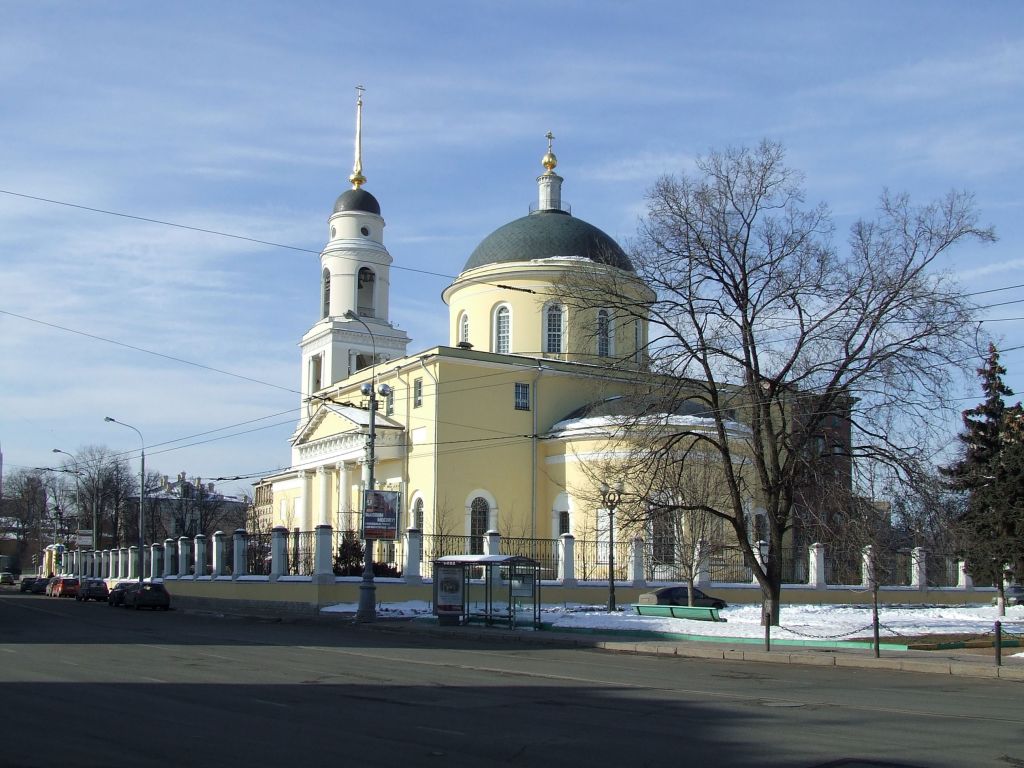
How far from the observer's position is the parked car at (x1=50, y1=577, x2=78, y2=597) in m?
62.9

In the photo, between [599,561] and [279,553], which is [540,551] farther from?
[279,553]

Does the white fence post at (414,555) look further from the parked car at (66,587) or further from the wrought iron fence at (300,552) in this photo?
the parked car at (66,587)

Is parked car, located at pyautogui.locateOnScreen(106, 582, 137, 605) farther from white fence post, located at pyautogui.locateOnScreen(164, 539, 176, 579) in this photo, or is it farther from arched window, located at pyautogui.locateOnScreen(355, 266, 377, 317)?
arched window, located at pyautogui.locateOnScreen(355, 266, 377, 317)

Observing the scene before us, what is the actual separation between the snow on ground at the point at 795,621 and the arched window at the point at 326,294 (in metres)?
30.0

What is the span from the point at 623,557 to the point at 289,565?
40.1 feet

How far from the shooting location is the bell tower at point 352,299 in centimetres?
6178

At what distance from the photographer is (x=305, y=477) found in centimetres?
5697

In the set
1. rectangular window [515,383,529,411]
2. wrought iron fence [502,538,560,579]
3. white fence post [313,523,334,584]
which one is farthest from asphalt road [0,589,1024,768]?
rectangular window [515,383,529,411]

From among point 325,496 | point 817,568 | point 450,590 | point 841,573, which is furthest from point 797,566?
point 325,496

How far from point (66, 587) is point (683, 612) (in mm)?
44792

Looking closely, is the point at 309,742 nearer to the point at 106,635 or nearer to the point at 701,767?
the point at 701,767

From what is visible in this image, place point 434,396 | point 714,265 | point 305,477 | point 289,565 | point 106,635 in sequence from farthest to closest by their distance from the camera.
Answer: point 305,477 → point 434,396 → point 289,565 → point 714,265 → point 106,635

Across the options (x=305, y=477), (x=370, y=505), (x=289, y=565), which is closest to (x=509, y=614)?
(x=370, y=505)

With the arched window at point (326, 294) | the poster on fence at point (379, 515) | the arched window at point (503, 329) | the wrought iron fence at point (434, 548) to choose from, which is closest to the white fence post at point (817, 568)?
the wrought iron fence at point (434, 548)
